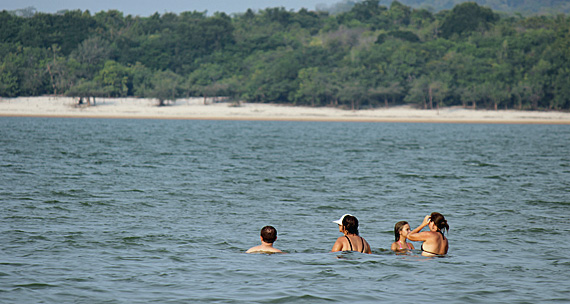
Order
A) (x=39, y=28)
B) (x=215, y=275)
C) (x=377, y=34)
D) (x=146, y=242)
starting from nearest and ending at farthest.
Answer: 1. (x=215, y=275)
2. (x=146, y=242)
3. (x=39, y=28)
4. (x=377, y=34)

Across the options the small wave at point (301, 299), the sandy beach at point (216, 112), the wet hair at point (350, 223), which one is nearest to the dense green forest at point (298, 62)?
the sandy beach at point (216, 112)

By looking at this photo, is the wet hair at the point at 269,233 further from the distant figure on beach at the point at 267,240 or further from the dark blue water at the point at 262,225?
the dark blue water at the point at 262,225

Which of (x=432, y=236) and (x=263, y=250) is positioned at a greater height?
(x=432, y=236)

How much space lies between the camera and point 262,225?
20.3 meters

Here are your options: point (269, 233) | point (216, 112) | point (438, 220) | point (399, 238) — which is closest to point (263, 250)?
point (269, 233)

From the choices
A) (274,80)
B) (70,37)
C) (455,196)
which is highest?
(70,37)

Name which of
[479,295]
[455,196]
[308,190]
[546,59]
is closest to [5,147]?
[308,190]

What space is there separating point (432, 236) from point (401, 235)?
2.46ft

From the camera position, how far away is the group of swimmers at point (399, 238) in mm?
14344

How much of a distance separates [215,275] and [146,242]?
4.04 m

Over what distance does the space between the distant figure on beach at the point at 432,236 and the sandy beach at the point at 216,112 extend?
108276 millimetres

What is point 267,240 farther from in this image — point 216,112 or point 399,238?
point 216,112

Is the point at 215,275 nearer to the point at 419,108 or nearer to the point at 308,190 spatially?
the point at 308,190

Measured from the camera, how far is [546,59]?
418ft
